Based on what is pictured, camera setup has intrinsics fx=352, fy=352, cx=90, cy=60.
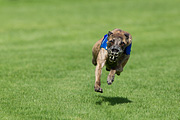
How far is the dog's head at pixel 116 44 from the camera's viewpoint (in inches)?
326

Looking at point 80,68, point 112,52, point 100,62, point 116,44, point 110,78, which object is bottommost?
point 80,68

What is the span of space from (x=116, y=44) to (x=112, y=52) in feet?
0.69

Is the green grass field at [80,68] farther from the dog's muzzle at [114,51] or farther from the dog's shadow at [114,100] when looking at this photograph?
the dog's muzzle at [114,51]

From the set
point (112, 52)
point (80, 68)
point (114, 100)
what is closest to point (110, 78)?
point (112, 52)

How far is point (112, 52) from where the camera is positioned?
27.3 feet

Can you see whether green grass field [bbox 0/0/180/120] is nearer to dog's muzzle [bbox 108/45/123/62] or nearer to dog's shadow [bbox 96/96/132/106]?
dog's shadow [bbox 96/96/132/106]

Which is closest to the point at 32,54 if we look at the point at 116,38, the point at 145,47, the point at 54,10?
the point at 145,47

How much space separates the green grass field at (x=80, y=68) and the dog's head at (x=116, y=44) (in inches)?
59.6

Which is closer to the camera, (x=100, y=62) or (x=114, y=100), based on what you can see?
(x=100, y=62)

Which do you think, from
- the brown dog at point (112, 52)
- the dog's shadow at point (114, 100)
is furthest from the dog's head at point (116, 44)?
the dog's shadow at point (114, 100)

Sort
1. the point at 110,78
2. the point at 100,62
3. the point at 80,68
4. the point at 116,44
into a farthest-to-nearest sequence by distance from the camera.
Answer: the point at 80,68
the point at 100,62
the point at 110,78
the point at 116,44

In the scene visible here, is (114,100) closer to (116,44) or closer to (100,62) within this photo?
(100,62)

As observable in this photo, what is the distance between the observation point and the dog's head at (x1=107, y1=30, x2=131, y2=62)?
8.28 metres

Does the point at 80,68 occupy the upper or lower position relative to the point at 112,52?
lower
